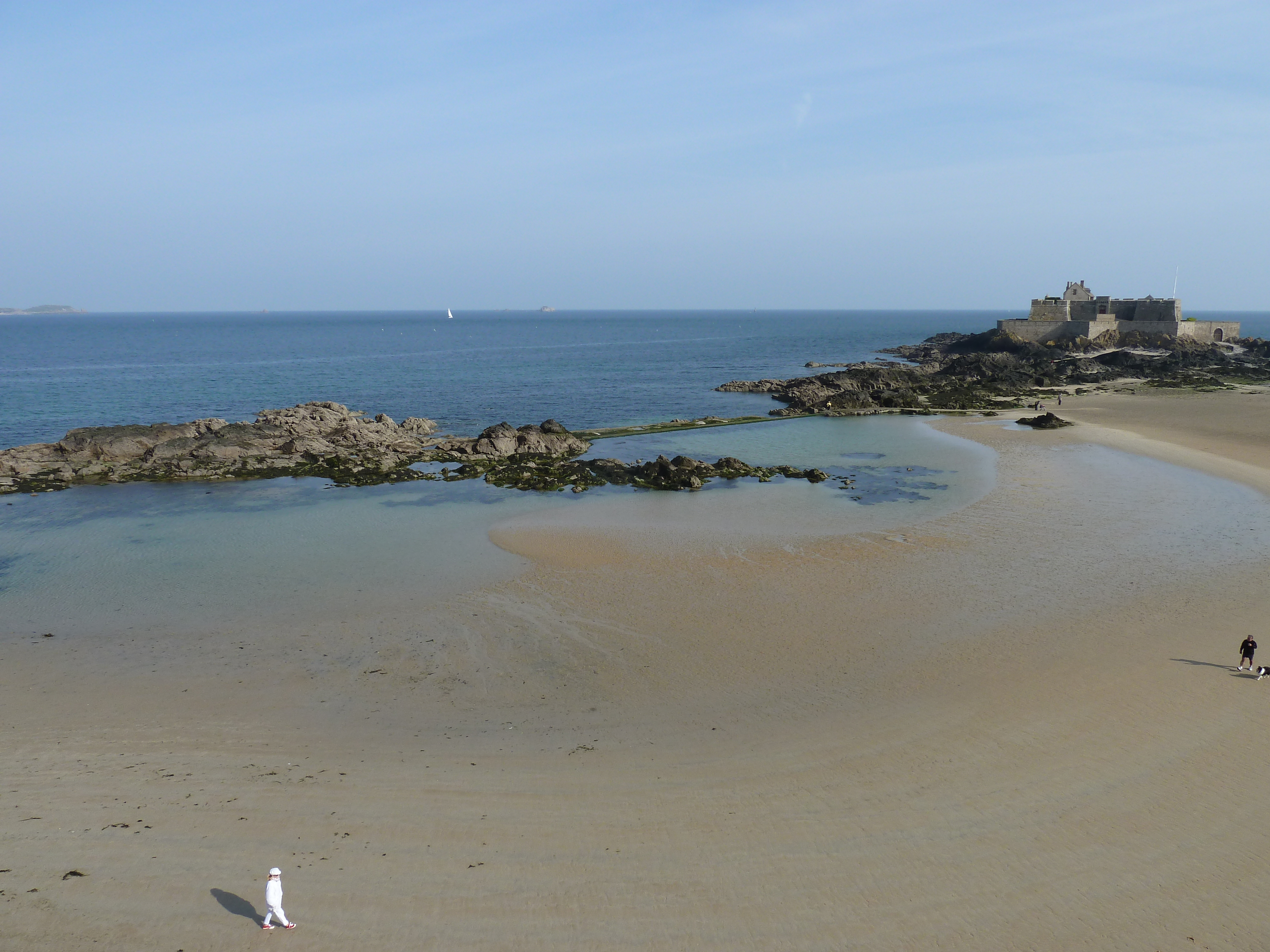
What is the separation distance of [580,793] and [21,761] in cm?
792

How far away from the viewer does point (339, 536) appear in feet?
73.0

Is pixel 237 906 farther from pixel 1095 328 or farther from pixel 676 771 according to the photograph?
pixel 1095 328

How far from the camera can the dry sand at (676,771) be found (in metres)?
8.18

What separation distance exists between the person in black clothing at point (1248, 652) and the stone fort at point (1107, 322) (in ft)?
203

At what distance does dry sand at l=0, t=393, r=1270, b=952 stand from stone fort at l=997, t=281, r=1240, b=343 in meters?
57.6

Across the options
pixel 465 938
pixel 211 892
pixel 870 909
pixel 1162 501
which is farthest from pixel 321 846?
pixel 1162 501

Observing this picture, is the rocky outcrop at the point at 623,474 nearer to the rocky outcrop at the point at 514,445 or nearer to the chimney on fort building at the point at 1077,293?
the rocky outcrop at the point at 514,445

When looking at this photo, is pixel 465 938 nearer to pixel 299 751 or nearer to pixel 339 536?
pixel 299 751

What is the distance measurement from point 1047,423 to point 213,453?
126 feet

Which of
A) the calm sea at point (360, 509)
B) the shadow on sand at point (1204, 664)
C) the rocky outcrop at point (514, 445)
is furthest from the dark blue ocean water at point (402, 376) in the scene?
the shadow on sand at point (1204, 664)

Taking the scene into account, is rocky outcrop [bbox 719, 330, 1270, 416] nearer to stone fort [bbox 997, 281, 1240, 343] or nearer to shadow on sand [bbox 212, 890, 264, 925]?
stone fort [bbox 997, 281, 1240, 343]

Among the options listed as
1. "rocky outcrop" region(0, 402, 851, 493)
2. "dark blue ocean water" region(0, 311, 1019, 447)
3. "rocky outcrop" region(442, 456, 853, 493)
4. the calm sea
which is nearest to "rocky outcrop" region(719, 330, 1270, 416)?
the calm sea

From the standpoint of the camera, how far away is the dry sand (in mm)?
8180

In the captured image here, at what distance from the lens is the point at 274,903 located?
7754 millimetres
